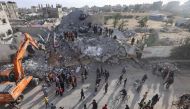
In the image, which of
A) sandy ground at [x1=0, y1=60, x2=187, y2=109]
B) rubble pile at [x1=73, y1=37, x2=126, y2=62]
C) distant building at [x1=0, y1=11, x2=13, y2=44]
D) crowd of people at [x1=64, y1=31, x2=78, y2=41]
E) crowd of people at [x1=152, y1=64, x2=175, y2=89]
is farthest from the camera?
distant building at [x1=0, y1=11, x2=13, y2=44]

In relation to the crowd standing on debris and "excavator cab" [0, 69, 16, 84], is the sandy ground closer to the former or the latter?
the crowd standing on debris

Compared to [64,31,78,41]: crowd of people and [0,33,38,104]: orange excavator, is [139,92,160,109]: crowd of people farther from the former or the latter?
[64,31,78,41]: crowd of people

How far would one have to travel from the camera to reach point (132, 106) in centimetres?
1375

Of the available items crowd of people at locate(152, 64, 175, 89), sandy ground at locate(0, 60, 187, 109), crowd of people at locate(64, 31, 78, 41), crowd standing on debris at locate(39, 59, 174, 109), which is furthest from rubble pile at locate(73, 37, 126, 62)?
crowd of people at locate(152, 64, 175, 89)

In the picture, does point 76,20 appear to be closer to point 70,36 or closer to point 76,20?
point 76,20

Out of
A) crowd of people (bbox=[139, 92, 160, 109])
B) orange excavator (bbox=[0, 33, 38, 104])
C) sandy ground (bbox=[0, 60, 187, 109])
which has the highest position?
orange excavator (bbox=[0, 33, 38, 104])

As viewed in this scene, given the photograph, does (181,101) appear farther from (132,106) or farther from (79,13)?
(79,13)

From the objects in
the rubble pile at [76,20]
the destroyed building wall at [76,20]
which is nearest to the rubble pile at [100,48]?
the rubble pile at [76,20]

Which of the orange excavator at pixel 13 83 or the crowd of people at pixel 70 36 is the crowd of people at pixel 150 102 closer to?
the orange excavator at pixel 13 83

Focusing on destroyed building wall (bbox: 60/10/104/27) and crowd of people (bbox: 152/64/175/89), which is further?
destroyed building wall (bbox: 60/10/104/27)

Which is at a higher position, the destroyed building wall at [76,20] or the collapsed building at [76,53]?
the destroyed building wall at [76,20]

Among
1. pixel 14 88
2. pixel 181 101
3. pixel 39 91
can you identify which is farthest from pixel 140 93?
pixel 14 88

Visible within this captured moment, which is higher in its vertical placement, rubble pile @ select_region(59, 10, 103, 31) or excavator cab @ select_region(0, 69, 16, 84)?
rubble pile @ select_region(59, 10, 103, 31)

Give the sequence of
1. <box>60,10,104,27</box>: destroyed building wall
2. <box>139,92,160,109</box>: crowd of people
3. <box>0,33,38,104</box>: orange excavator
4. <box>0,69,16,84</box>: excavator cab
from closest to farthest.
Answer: <box>0,33,38,104</box>: orange excavator, <box>139,92,160,109</box>: crowd of people, <box>0,69,16,84</box>: excavator cab, <box>60,10,104,27</box>: destroyed building wall
